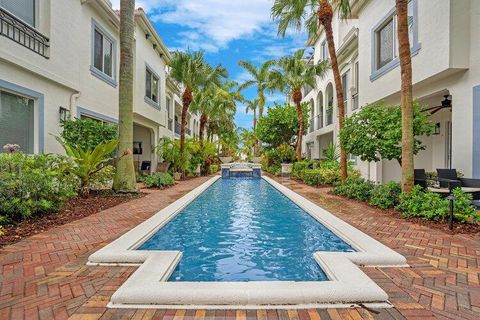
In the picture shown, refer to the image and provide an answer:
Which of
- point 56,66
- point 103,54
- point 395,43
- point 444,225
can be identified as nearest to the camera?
point 444,225

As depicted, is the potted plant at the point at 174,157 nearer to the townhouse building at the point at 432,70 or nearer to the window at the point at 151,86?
the window at the point at 151,86

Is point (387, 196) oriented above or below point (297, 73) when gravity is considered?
below

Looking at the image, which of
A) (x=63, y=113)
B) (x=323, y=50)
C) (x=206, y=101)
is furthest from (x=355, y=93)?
(x=63, y=113)

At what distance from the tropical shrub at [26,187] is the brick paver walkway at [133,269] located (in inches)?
38.0

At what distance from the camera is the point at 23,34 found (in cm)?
823

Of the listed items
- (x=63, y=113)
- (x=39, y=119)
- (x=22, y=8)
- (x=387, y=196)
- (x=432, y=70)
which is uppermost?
(x=22, y=8)

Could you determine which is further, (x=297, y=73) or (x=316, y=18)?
(x=297, y=73)

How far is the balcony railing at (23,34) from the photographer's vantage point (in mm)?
7582

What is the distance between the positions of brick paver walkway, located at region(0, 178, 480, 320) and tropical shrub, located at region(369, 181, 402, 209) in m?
2.33

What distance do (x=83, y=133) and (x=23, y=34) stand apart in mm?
3217

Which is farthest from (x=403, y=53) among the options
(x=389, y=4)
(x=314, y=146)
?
(x=314, y=146)

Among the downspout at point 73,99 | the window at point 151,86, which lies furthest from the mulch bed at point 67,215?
the window at point 151,86

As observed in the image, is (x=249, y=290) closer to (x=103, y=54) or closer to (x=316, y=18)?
(x=316, y=18)

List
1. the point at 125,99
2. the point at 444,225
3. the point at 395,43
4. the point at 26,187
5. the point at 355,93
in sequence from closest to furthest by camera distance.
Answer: the point at 444,225, the point at 26,187, the point at 125,99, the point at 395,43, the point at 355,93
